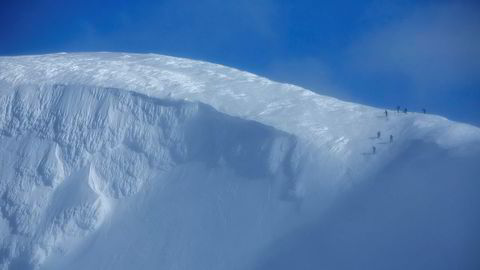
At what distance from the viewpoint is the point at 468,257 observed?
22125 mm

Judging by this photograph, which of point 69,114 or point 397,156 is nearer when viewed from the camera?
point 397,156

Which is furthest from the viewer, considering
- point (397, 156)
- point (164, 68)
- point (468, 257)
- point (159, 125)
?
point (164, 68)

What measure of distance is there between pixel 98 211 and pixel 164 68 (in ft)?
42.5

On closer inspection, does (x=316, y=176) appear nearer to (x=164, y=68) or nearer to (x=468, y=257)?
(x=468, y=257)

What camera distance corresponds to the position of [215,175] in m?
32.5

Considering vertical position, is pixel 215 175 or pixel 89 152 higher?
pixel 89 152

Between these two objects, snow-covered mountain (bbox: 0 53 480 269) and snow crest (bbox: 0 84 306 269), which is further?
snow crest (bbox: 0 84 306 269)

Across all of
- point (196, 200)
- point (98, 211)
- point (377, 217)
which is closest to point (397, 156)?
point (377, 217)

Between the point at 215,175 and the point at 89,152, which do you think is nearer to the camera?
the point at 215,175

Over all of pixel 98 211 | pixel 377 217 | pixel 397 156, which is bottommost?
pixel 98 211

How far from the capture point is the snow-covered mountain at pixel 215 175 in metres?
26.0

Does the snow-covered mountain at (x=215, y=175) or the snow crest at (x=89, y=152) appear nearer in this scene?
the snow-covered mountain at (x=215, y=175)

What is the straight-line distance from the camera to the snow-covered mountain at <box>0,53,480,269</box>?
26.0 metres

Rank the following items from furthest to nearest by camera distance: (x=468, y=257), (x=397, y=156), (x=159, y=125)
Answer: (x=159, y=125), (x=397, y=156), (x=468, y=257)
